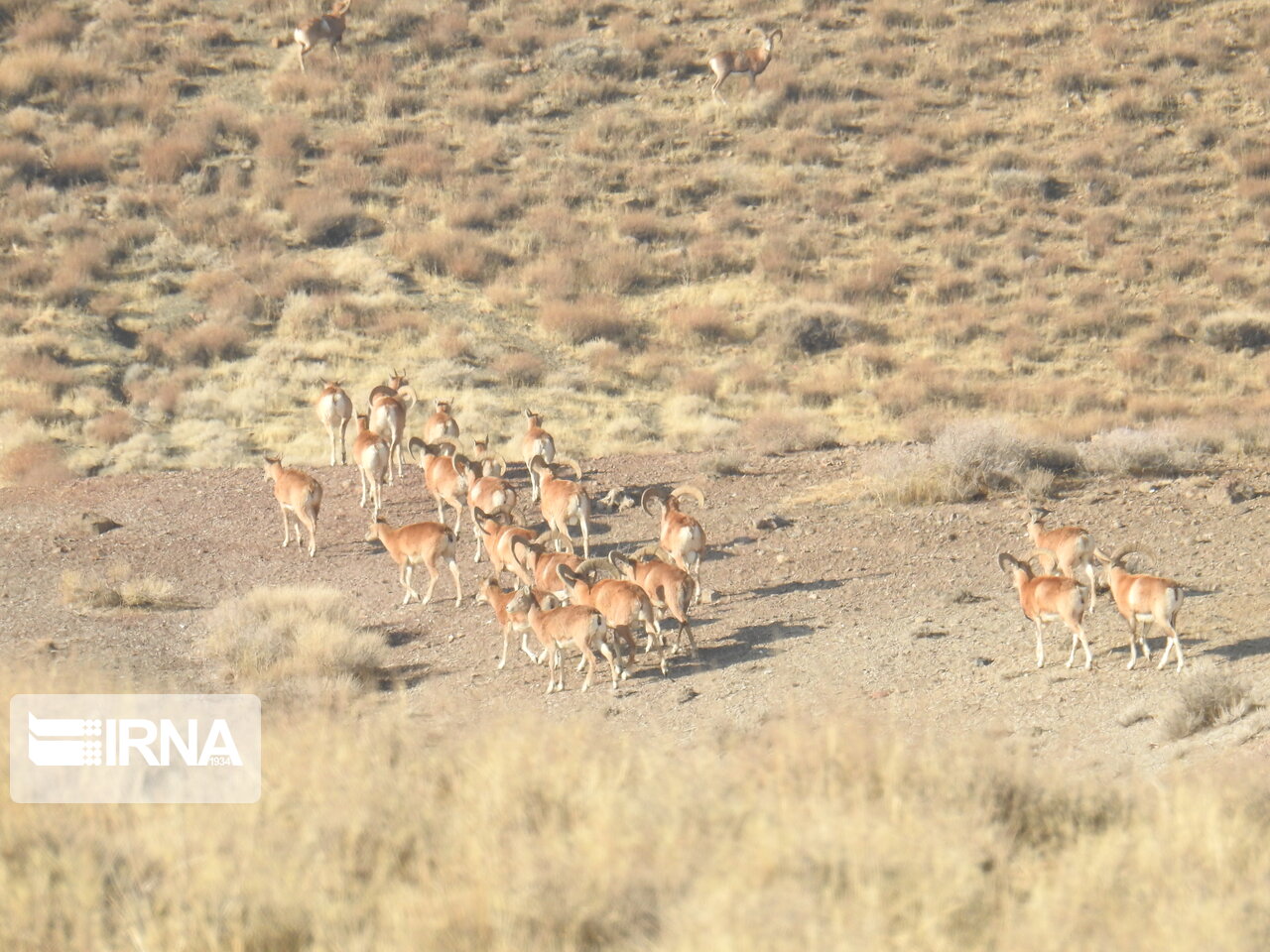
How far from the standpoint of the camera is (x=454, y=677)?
44.0 ft

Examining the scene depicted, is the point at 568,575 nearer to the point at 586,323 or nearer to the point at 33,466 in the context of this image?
the point at 33,466

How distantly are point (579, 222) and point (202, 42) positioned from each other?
15903mm

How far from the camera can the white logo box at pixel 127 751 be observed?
24.0ft

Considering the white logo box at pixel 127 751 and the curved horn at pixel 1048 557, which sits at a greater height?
the curved horn at pixel 1048 557

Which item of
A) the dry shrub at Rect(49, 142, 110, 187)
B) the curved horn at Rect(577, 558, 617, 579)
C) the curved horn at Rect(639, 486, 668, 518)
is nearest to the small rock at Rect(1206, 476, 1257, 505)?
the curved horn at Rect(639, 486, 668, 518)

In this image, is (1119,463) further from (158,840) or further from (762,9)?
(762,9)

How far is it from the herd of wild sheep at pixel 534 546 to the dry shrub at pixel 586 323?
10.3m

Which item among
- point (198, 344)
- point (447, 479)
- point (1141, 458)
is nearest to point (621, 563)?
point (447, 479)

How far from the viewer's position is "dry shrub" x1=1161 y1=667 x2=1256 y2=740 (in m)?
10.2

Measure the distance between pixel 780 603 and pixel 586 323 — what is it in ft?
57.1

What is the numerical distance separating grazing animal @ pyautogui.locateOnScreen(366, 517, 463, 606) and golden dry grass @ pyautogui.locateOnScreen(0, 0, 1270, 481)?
9284mm

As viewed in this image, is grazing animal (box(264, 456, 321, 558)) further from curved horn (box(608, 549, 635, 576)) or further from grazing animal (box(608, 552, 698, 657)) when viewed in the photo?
grazing animal (box(608, 552, 698, 657))

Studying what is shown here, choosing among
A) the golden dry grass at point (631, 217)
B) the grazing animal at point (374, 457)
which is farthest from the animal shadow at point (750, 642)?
the golden dry grass at point (631, 217)

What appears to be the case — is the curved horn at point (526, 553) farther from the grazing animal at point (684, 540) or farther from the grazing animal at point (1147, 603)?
the grazing animal at point (1147, 603)
